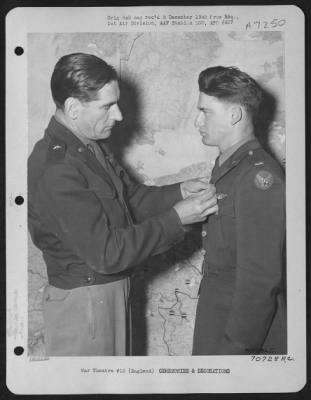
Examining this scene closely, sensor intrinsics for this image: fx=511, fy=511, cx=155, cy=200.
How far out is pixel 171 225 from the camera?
32.9 inches

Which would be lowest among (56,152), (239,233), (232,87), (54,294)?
(54,294)

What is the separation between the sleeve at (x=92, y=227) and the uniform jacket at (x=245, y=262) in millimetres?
91

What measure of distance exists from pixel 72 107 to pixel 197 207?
27cm

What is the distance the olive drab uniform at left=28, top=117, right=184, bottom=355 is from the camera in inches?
32.5

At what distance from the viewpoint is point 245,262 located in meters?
0.85

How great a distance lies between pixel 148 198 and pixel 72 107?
203 mm

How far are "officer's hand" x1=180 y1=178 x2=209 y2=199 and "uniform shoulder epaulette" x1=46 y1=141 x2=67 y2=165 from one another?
0.70ft

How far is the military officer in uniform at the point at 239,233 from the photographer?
2.79 feet

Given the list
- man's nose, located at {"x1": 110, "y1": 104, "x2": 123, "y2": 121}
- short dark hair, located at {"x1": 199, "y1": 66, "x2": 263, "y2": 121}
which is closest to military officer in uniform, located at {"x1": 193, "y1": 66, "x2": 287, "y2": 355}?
short dark hair, located at {"x1": 199, "y1": 66, "x2": 263, "y2": 121}

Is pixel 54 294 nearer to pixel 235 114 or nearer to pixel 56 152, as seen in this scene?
pixel 56 152

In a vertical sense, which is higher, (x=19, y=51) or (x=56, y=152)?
(x=19, y=51)

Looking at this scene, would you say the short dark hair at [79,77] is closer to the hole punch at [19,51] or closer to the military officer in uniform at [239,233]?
the hole punch at [19,51]

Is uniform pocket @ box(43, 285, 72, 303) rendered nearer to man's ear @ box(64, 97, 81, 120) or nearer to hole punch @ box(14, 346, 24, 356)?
hole punch @ box(14, 346, 24, 356)

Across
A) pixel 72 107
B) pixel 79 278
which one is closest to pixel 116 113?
pixel 72 107
